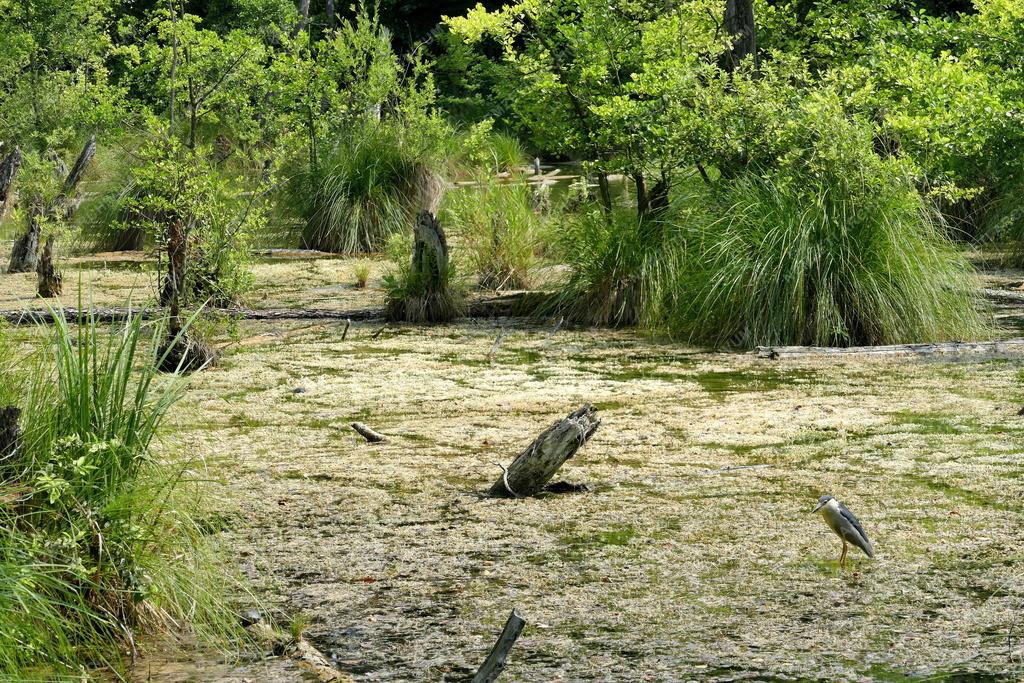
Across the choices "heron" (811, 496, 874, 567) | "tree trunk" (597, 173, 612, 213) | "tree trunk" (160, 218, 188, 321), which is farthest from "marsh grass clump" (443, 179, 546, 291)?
"heron" (811, 496, 874, 567)

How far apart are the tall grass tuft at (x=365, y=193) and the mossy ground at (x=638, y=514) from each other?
470cm

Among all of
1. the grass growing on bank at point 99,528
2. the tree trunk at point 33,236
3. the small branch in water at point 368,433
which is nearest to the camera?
the grass growing on bank at point 99,528

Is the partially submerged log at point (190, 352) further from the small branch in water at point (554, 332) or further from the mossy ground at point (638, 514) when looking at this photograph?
the small branch in water at point (554, 332)

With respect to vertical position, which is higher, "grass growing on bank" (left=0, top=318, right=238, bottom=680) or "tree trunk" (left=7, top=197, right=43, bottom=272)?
"tree trunk" (left=7, top=197, right=43, bottom=272)

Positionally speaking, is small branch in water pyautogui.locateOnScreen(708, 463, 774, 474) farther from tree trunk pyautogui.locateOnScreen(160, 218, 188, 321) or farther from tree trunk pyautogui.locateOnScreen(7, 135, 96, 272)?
tree trunk pyautogui.locateOnScreen(7, 135, 96, 272)

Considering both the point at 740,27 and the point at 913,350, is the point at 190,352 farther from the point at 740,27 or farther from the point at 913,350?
the point at 740,27

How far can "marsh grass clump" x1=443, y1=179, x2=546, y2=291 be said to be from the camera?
939 centimetres

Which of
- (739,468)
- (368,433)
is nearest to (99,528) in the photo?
(368,433)

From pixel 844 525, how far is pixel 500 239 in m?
5.88

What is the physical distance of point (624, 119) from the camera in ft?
26.8

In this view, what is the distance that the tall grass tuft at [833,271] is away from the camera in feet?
23.4

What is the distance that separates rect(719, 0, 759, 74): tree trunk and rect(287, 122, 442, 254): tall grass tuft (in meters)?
3.26

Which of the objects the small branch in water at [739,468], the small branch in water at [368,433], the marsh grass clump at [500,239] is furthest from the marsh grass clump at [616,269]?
the small branch in water at [739,468]

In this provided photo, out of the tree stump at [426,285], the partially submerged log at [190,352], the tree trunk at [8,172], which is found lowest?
the partially submerged log at [190,352]
